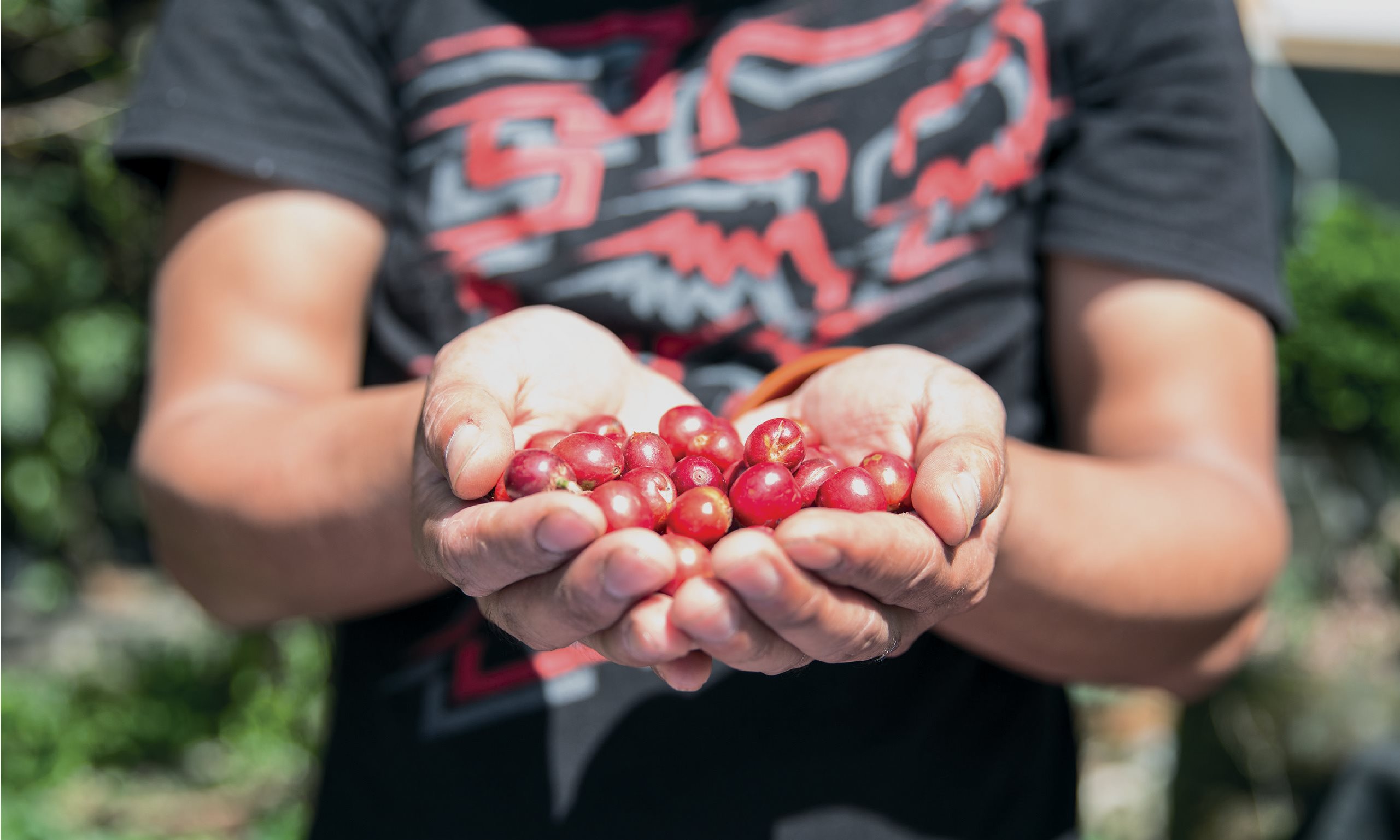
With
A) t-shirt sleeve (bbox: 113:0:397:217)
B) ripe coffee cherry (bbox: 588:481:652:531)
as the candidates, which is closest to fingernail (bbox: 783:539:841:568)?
ripe coffee cherry (bbox: 588:481:652:531)

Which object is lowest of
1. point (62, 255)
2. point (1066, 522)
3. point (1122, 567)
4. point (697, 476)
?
point (62, 255)

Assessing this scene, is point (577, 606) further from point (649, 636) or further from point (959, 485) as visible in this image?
A: point (959, 485)

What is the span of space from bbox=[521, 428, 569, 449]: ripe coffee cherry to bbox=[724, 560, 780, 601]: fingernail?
0.44 meters

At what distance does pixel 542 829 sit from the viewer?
148 centimetres

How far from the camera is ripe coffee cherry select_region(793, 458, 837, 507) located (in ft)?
4.37

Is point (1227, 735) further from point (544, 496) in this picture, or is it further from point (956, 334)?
point (544, 496)

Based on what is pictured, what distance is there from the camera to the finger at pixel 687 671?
3.51 feet

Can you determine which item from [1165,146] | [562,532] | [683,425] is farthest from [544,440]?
[1165,146]

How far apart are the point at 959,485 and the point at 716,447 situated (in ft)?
1.39

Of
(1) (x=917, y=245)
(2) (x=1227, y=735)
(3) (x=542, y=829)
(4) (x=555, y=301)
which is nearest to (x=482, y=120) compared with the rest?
(4) (x=555, y=301)

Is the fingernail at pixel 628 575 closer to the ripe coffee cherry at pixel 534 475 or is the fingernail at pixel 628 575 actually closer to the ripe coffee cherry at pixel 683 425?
the ripe coffee cherry at pixel 534 475

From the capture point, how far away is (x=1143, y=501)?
1.52 metres

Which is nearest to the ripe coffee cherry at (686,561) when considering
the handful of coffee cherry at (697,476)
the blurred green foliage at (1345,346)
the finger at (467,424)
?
the handful of coffee cherry at (697,476)

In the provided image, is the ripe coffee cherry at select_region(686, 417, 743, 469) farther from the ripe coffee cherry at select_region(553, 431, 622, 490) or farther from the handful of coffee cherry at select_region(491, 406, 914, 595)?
the ripe coffee cherry at select_region(553, 431, 622, 490)
